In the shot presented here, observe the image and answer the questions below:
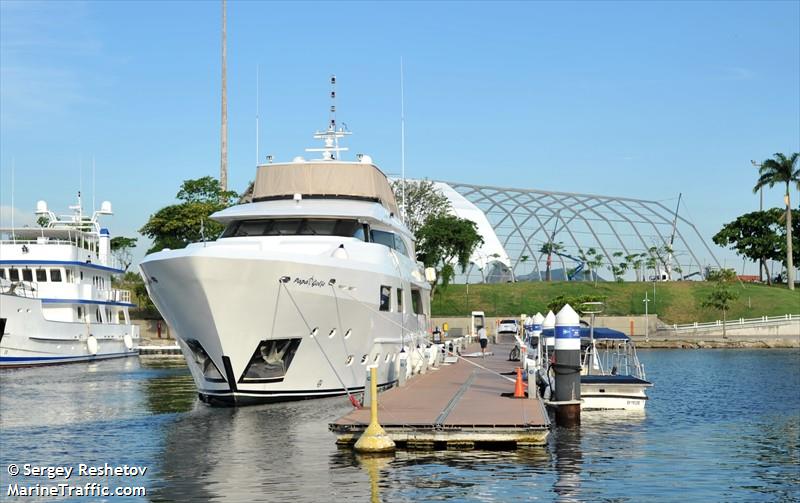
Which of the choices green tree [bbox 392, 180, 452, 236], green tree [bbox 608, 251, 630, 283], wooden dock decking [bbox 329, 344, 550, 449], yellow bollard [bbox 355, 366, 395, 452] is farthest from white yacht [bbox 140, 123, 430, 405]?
green tree [bbox 608, 251, 630, 283]

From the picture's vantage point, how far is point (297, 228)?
3484cm

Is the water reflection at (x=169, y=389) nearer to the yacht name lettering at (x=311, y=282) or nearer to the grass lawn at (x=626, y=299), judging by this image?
the yacht name lettering at (x=311, y=282)

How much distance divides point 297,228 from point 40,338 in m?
33.7

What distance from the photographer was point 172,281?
1182 inches

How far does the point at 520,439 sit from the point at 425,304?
2741 centimetres

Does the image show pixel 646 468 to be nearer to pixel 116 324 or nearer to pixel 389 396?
pixel 389 396

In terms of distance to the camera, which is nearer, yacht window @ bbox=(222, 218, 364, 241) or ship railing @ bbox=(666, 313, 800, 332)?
yacht window @ bbox=(222, 218, 364, 241)

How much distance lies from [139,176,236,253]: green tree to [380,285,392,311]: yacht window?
53349 millimetres

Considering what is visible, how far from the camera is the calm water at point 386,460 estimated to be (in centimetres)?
1878

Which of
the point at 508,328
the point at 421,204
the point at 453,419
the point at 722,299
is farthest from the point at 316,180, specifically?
the point at 421,204

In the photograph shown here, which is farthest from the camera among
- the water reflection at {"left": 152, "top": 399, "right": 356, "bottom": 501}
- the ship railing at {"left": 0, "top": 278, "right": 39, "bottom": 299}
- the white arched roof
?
the white arched roof

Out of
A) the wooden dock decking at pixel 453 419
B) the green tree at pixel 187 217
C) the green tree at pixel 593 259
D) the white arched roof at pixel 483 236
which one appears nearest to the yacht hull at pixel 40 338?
the green tree at pixel 187 217

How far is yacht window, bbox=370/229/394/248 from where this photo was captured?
1449 inches

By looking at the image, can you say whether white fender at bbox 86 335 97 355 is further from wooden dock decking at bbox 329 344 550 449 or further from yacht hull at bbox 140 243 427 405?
wooden dock decking at bbox 329 344 550 449
